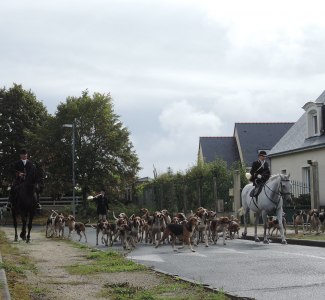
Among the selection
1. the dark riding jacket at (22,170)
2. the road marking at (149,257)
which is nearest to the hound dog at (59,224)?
the dark riding jacket at (22,170)

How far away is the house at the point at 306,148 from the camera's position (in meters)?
33.9

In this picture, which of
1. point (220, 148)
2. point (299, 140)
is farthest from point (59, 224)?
point (220, 148)

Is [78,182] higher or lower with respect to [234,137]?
lower

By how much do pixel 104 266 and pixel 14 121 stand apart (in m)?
→ 54.0

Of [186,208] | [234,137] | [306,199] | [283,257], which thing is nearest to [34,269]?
[283,257]

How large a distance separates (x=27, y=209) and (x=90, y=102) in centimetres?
4133

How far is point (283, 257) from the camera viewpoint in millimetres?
13672

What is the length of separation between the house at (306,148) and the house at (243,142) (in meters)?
19.3

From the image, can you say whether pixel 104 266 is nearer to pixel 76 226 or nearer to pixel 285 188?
pixel 285 188

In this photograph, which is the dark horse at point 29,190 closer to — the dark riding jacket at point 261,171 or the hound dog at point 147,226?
the hound dog at point 147,226

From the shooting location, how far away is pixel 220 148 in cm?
6550

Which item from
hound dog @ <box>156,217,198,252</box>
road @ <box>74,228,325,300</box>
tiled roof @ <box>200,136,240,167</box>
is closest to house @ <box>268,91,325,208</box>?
hound dog @ <box>156,217,198,252</box>

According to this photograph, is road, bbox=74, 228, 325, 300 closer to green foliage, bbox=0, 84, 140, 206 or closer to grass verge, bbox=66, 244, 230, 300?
grass verge, bbox=66, 244, 230, 300

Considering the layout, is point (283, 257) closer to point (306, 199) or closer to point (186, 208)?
point (306, 199)
